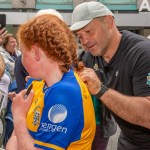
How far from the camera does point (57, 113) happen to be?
135 centimetres

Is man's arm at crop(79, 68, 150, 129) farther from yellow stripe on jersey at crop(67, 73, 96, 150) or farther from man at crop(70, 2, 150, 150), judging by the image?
yellow stripe on jersey at crop(67, 73, 96, 150)

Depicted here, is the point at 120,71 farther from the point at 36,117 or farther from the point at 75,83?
the point at 36,117

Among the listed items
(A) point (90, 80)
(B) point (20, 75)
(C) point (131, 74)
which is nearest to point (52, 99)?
(A) point (90, 80)

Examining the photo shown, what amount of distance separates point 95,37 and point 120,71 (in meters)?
0.29

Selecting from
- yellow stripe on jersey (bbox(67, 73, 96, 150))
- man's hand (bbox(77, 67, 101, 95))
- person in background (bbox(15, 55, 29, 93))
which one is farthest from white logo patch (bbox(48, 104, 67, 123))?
person in background (bbox(15, 55, 29, 93))

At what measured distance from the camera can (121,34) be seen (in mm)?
2182

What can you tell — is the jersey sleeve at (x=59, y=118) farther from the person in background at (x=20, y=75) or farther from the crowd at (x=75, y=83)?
the person in background at (x=20, y=75)

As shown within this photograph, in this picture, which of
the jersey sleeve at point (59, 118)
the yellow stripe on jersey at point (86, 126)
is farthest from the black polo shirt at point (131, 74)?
the jersey sleeve at point (59, 118)

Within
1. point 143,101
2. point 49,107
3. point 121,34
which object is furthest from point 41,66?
point 121,34

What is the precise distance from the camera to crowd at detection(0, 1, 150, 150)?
1.38 metres

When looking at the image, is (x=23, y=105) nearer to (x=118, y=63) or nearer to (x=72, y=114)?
(x=72, y=114)

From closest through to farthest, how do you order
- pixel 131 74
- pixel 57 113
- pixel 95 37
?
pixel 57 113, pixel 131 74, pixel 95 37

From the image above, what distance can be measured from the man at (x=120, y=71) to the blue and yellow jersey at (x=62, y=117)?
0.29m

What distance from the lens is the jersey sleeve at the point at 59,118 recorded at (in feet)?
4.45
